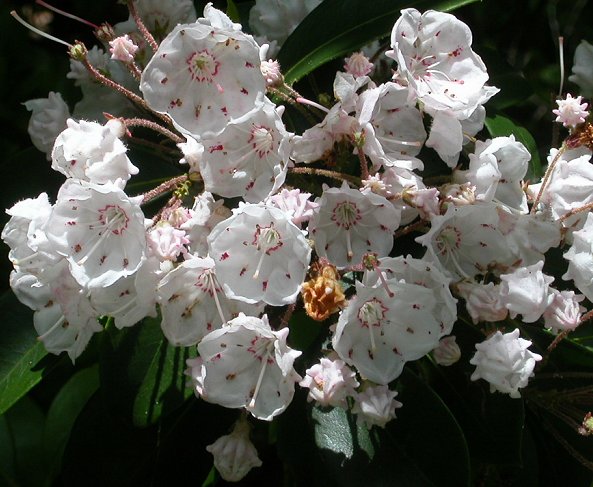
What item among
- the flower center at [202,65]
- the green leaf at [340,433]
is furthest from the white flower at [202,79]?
the green leaf at [340,433]

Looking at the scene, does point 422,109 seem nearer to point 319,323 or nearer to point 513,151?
point 513,151

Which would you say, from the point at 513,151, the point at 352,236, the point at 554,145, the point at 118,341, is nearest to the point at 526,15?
the point at 554,145

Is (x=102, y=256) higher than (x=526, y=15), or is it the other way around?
(x=102, y=256)

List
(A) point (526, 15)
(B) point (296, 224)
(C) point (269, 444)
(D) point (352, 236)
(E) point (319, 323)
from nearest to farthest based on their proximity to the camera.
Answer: (B) point (296, 224)
(D) point (352, 236)
(E) point (319, 323)
(C) point (269, 444)
(A) point (526, 15)

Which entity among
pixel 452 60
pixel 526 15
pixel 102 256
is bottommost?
pixel 526 15

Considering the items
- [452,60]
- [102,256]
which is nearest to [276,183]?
[102,256]

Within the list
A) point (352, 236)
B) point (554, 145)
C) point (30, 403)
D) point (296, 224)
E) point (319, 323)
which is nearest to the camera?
point (296, 224)

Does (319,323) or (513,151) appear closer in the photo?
(513,151)
